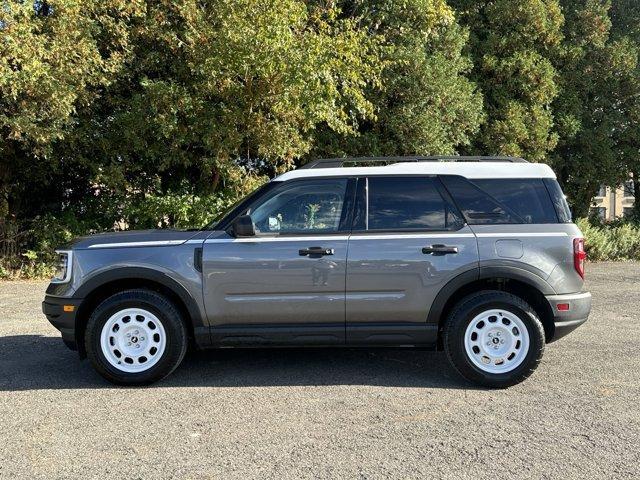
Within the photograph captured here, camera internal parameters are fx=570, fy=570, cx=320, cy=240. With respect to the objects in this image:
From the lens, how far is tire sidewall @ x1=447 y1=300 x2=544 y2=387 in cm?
476

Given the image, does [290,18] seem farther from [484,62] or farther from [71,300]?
[484,62]

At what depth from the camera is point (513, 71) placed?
51.1ft

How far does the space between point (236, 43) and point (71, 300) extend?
582cm

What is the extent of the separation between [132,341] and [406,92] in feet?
31.3

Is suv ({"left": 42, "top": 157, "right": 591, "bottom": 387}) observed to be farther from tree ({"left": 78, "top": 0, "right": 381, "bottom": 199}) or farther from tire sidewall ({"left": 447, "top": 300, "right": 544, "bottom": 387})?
tree ({"left": 78, "top": 0, "right": 381, "bottom": 199})

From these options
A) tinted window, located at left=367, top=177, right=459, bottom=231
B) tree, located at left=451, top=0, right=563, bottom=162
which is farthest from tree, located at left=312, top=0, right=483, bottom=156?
tinted window, located at left=367, top=177, right=459, bottom=231

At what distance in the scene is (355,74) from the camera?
33.9 feet

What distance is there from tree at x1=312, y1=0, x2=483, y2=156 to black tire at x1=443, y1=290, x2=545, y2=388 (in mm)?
8167

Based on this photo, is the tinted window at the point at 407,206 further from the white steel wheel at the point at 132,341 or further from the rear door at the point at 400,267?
the white steel wheel at the point at 132,341

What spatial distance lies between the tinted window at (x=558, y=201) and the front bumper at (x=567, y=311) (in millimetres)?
658

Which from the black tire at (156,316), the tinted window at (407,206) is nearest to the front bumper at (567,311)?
the tinted window at (407,206)

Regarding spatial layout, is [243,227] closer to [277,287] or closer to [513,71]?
[277,287]

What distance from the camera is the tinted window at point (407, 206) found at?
4910 millimetres

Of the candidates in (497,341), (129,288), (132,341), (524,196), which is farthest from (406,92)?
(132,341)
